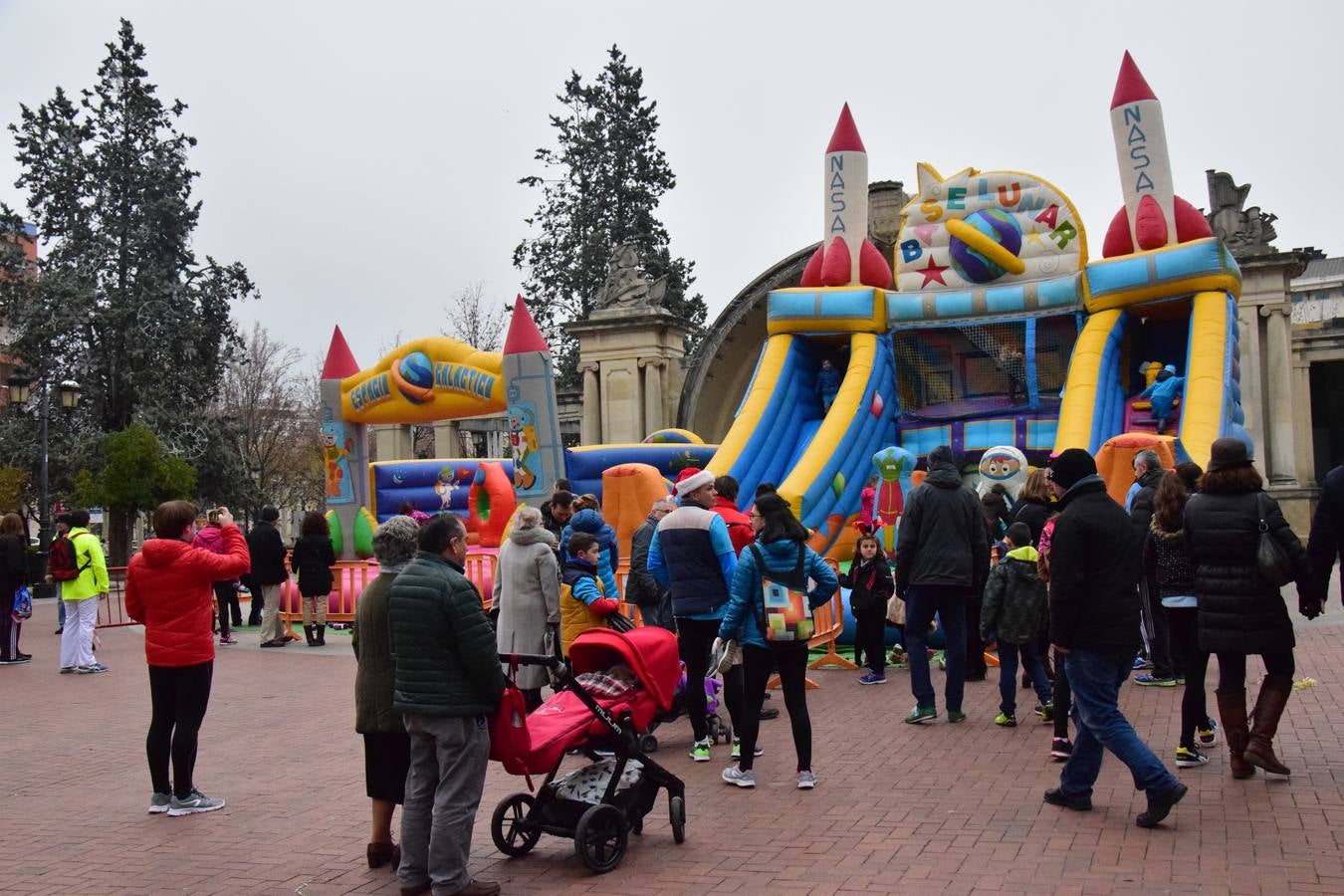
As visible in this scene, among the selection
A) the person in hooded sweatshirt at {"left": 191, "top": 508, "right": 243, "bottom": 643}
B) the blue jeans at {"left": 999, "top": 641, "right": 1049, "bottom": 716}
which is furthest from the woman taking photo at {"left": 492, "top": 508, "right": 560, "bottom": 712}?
the person in hooded sweatshirt at {"left": 191, "top": 508, "right": 243, "bottom": 643}

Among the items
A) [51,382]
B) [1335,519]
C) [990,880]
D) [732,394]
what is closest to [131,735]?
[990,880]

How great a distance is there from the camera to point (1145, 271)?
15109 mm

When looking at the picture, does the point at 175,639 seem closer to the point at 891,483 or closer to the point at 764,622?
the point at 764,622

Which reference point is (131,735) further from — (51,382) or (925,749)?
(51,382)

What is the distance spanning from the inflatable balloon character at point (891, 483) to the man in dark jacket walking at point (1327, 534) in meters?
6.44

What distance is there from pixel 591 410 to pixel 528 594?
58.8ft

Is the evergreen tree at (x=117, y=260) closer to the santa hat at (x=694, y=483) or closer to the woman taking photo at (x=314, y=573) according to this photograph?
the woman taking photo at (x=314, y=573)

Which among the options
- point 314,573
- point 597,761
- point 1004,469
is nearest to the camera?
point 597,761

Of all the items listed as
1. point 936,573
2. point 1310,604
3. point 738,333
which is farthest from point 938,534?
point 738,333

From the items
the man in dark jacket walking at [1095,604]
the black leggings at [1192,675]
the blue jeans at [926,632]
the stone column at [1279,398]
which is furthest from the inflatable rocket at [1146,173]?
the man in dark jacket walking at [1095,604]

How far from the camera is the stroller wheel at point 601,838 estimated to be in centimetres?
553

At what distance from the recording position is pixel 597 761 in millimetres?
6363

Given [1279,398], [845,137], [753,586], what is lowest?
[753,586]

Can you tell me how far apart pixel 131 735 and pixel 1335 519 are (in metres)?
8.06
